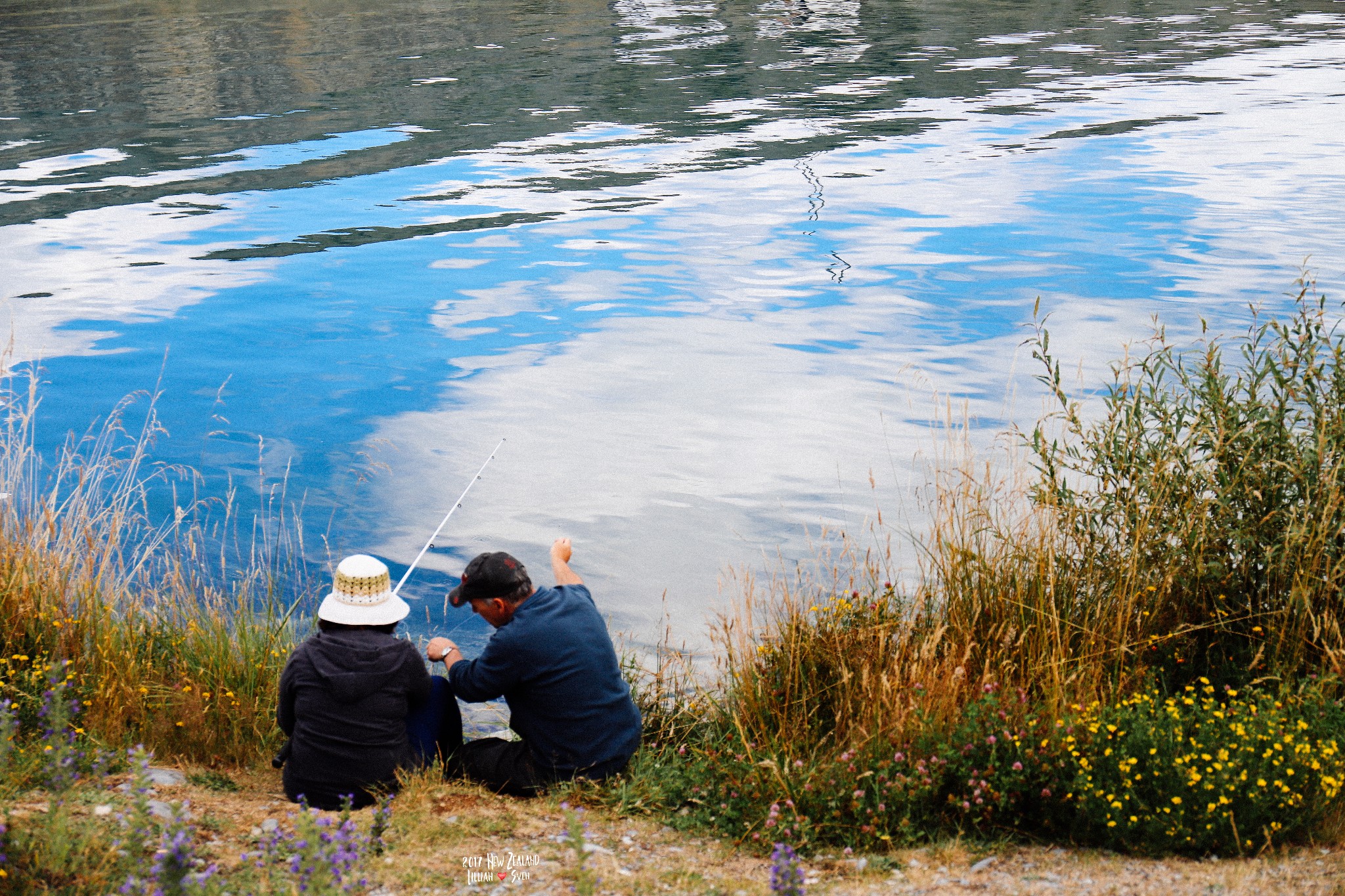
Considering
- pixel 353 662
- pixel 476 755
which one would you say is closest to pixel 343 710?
pixel 353 662

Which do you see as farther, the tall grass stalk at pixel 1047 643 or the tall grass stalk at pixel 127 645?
the tall grass stalk at pixel 127 645

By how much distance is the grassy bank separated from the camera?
447cm

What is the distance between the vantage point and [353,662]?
199 inches

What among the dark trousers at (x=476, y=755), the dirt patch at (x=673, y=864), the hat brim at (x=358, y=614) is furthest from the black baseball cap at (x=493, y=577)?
the dirt patch at (x=673, y=864)

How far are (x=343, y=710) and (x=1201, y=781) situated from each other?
320cm

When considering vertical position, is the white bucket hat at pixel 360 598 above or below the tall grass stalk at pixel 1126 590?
above

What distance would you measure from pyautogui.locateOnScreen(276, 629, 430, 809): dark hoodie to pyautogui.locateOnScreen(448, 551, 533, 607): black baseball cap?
1.26 feet

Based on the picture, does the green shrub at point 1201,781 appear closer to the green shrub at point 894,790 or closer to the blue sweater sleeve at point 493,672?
the green shrub at point 894,790

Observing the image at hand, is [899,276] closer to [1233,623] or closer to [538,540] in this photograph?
[538,540]

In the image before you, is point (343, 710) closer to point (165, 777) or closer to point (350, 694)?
point (350, 694)

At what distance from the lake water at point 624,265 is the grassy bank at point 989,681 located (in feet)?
7.29

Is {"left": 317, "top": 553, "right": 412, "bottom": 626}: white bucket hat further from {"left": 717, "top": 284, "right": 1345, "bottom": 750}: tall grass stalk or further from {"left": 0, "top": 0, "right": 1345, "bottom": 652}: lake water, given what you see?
{"left": 0, "top": 0, "right": 1345, "bottom": 652}: lake water

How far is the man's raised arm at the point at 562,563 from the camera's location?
576cm

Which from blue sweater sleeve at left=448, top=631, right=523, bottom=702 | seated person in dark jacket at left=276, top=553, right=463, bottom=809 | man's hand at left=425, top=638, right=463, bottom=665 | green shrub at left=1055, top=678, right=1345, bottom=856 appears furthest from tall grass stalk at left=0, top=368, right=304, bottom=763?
green shrub at left=1055, top=678, right=1345, bottom=856
